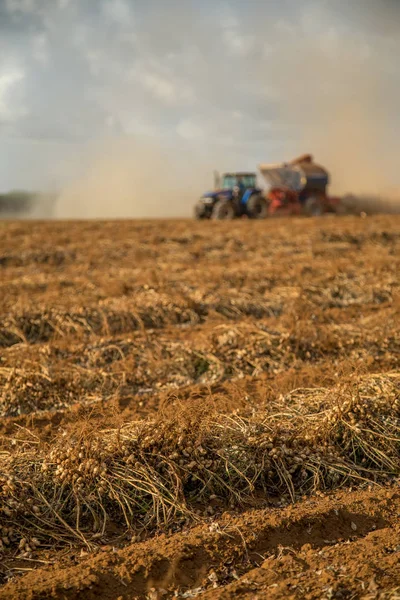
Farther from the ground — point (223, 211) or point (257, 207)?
point (257, 207)

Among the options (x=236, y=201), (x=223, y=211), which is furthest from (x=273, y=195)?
(x=223, y=211)

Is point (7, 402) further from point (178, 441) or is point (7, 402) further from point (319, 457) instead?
point (319, 457)

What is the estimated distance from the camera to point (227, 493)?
14.1 feet

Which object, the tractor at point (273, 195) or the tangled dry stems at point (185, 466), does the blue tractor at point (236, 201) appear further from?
the tangled dry stems at point (185, 466)

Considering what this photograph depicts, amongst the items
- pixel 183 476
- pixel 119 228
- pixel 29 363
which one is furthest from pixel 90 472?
pixel 119 228

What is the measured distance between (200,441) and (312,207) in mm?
21584

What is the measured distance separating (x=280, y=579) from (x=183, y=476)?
1.17 m

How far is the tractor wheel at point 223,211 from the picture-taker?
75.6ft

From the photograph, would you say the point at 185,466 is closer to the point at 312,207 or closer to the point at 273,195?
the point at 273,195

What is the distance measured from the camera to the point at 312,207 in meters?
25.0

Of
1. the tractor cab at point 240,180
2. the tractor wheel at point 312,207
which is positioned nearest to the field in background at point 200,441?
the tractor cab at point 240,180

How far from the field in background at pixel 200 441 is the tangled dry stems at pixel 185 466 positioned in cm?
1

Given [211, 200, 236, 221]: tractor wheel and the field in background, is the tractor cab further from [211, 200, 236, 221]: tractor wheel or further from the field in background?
the field in background

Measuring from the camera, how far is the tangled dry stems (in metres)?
4.00
